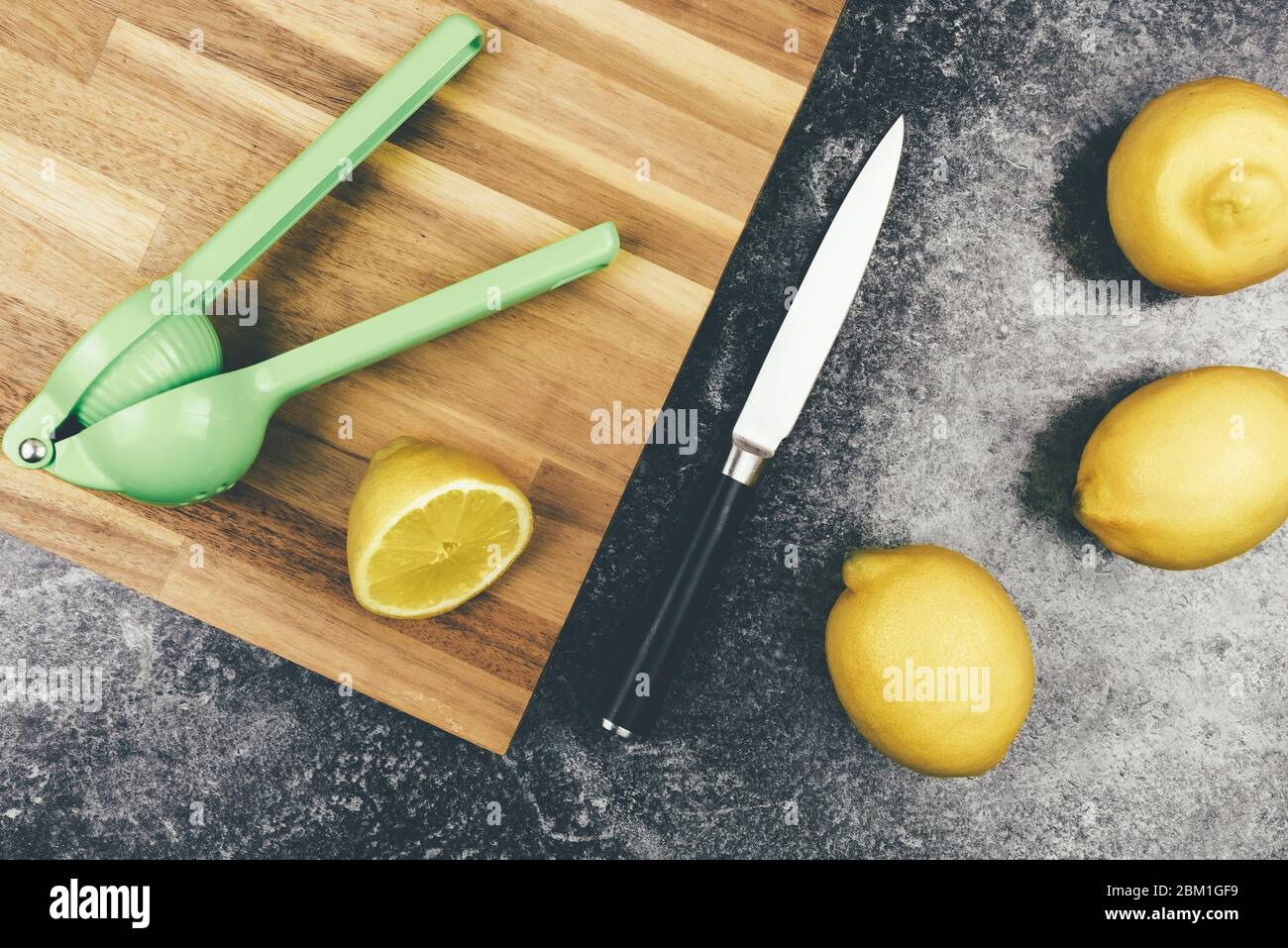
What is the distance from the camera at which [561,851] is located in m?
0.85

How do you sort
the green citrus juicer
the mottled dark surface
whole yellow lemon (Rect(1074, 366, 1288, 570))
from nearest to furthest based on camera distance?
the green citrus juicer < whole yellow lemon (Rect(1074, 366, 1288, 570)) < the mottled dark surface

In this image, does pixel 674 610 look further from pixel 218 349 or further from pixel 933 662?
pixel 218 349

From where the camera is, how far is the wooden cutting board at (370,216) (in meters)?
0.64

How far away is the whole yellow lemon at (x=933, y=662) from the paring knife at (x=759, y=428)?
12cm

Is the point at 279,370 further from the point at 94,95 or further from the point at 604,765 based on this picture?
the point at 604,765

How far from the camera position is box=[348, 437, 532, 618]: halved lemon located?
60cm

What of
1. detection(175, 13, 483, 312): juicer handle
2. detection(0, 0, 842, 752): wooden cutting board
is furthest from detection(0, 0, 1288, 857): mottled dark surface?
detection(175, 13, 483, 312): juicer handle

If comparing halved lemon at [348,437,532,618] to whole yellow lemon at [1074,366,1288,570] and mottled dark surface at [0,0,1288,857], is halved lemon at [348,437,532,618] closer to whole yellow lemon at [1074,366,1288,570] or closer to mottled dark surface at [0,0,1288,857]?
mottled dark surface at [0,0,1288,857]

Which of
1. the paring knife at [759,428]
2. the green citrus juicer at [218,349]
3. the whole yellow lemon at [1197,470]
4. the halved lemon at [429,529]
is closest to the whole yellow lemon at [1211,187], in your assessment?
the whole yellow lemon at [1197,470]

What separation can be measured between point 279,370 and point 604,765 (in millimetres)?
482

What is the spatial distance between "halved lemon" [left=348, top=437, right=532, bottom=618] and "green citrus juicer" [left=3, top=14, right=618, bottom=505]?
0.09 meters

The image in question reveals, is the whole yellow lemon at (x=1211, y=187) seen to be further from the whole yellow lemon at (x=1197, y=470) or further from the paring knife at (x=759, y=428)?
the paring knife at (x=759, y=428)

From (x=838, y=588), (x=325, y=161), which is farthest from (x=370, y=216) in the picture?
(x=838, y=588)

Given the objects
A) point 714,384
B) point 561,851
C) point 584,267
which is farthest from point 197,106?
point 561,851
